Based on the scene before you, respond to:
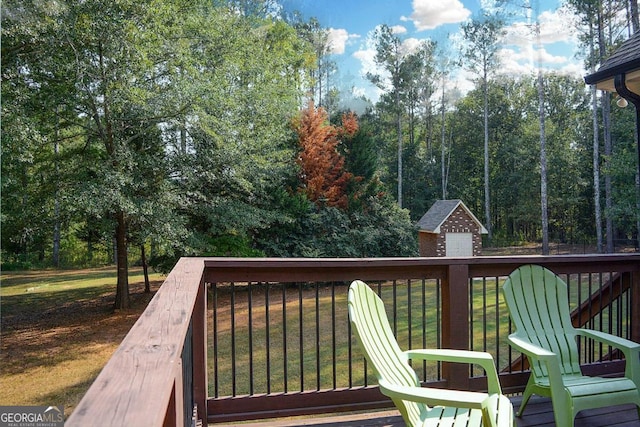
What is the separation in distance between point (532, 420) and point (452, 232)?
41.9 ft

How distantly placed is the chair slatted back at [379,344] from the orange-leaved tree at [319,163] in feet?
35.9

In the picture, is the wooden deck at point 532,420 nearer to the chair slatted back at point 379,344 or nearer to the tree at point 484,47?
the chair slatted back at point 379,344

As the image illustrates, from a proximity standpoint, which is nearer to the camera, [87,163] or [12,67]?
[12,67]

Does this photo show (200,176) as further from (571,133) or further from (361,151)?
(571,133)

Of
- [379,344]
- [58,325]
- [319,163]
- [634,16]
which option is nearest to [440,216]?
[319,163]

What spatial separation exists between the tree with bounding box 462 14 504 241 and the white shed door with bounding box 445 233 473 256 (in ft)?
18.6

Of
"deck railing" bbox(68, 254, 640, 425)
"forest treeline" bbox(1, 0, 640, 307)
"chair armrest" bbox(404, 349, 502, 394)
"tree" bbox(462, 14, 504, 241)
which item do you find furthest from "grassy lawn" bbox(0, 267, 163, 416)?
"tree" bbox(462, 14, 504, 241)

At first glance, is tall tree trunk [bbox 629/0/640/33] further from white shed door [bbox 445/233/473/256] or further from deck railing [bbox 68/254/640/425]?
deck railing [bbox 68/254/640/425]

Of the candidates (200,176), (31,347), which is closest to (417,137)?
(200,176)

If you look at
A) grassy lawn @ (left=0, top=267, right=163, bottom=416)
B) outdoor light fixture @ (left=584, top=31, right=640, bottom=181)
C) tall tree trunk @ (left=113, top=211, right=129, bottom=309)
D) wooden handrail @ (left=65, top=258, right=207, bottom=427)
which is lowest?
grassy lawn @ (left=0, top=267, right=163, bottom=416)

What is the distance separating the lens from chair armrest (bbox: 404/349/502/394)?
1.88 meters

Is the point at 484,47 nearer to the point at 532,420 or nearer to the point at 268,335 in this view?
the point at 532,420

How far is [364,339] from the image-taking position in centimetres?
181

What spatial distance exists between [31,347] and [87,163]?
3.49 meters
